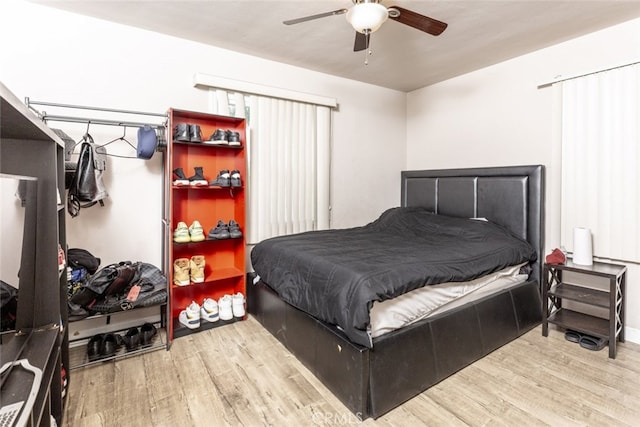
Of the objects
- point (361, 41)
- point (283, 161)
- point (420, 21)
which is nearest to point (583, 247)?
point (420, 21)

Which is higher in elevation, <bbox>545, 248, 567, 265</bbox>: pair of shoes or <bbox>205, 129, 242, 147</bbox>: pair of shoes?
<bbox>205, 129, 242, 147</bbox>: pair of shoes

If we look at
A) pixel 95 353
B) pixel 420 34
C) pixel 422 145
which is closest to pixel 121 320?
pixel 95 353

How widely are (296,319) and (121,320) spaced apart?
1.50 metres

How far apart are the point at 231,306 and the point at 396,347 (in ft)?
5.16

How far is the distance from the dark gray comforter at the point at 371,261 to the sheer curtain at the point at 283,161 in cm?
47

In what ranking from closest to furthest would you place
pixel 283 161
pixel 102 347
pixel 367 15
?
pixel 367 15 → pixel 102 347 → pixel 283 161

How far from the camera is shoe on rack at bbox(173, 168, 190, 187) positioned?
8.37 feet

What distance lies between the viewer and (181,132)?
8.41ft

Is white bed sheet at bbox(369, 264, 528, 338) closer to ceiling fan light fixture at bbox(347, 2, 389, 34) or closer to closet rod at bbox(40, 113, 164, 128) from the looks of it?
ceiling fan light fixture at bbox(347, 2, 389, 34)

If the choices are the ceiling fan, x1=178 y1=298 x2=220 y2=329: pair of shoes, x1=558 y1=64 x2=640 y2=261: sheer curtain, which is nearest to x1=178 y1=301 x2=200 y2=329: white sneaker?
x1=178 y1=298 x2=220 y2=329: pair of shoes

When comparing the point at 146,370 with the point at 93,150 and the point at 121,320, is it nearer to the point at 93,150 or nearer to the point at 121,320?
the point at 121,320

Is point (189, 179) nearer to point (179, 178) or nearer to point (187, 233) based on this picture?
point (179, 178)

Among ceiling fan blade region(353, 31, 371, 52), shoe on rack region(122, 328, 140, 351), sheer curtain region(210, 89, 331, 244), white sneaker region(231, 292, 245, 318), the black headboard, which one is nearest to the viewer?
ceiling fan blade region(353, 31, 371, 52)

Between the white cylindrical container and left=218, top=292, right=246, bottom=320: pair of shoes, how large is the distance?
279 cm
